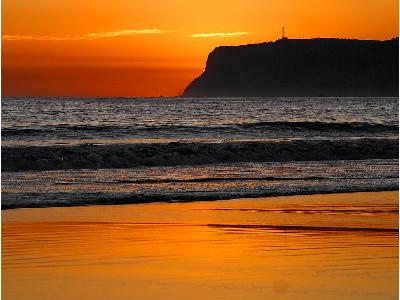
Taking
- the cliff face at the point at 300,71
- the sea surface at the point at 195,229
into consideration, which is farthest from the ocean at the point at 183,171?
the cliff face at the point at 300,71

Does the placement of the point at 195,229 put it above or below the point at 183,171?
above

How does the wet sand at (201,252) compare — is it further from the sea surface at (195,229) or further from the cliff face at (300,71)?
the cliff face at (300,71)

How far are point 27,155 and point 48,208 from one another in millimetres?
11364

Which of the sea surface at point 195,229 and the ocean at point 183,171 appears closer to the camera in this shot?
the sea surface at point 195,229

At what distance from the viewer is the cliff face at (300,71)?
190500 mm

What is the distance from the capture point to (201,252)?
10297 mm

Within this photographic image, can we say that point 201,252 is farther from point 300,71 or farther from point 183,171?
point 300,71

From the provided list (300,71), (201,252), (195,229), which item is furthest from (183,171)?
(300,71)

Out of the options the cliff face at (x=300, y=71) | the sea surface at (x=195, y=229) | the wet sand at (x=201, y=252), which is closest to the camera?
the wet sand at (x=201, y=252)

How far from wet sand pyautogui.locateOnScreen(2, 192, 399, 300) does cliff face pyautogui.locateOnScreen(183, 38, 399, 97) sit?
584ft

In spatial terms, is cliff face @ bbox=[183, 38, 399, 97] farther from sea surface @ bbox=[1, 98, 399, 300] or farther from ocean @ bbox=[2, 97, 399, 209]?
sea surface @ bbox=[1, 98, 399, 300]

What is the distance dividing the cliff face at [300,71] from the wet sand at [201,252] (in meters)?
178

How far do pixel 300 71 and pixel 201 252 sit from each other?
187461 millimetres

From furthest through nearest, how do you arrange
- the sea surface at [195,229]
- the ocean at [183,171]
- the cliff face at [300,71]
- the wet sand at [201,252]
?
the cliff face at [300,71] < the ocean at [183,171] < the sea surface at [195,229] < the wet sand at [201,252]
